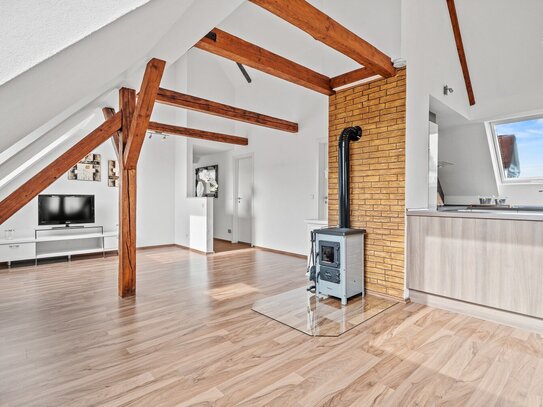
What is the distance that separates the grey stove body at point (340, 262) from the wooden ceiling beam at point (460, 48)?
2.96 meters

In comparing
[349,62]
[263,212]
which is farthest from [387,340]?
[263,212]

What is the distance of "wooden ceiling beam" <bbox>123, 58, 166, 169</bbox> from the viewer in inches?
116

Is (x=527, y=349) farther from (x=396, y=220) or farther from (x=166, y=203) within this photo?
(x=166, y=203)

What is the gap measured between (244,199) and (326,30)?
17.8 feet

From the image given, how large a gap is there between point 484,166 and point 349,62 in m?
2.87

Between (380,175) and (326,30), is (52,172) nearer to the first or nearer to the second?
(326,30)

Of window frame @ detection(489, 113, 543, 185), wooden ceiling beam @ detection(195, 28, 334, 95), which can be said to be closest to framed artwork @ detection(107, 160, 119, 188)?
wooden ceiling beam @ detection(195, 28, 334, 95)

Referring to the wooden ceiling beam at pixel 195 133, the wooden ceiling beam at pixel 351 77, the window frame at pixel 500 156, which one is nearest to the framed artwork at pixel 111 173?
the wooden ceiling beam at pixel 195 133

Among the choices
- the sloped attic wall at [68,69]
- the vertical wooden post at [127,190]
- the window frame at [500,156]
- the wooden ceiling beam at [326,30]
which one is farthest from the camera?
the window frame at [500,156]

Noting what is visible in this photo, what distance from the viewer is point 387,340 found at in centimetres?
245

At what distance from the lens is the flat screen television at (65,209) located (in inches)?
217

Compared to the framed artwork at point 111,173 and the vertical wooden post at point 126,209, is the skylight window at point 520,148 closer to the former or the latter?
the vertical wooden post at point 126,209

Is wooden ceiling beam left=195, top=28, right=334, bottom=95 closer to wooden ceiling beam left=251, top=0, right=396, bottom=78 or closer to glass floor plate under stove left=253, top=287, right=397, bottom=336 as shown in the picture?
wooden ceiling beam left=251, top=0, right=396, bottom=78

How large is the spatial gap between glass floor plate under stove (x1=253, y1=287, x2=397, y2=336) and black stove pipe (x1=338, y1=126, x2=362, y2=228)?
0.91m
